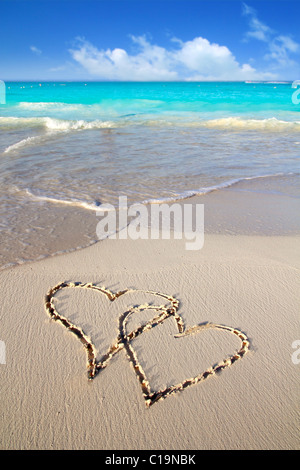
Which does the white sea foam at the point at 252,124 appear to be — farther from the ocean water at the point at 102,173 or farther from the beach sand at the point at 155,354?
the beach sand at the point at 155,354

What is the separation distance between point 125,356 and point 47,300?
3.10ft

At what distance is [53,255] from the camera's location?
3.47 meters

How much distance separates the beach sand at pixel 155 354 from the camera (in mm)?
1769

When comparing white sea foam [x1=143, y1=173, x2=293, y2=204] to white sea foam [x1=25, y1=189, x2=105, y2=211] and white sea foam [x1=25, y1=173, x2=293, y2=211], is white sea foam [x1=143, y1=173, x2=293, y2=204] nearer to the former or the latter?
white sea foam [x1=25, y1=173, x2=293, y2=211]

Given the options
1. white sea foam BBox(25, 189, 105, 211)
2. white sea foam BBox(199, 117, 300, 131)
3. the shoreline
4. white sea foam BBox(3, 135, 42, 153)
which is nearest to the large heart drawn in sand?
the shoreline

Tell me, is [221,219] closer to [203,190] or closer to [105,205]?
[203,190]

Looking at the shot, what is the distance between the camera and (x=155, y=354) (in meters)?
2.18

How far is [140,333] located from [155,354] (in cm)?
22

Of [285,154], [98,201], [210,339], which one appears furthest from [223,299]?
[285,154]

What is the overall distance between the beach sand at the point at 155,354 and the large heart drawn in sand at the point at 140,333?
1.4 inches

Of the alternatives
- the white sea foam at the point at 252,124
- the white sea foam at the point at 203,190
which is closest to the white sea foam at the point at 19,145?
the white sea foam at the point at 203,190

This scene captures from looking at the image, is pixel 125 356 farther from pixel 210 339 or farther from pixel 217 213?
→ pixel 217 213
